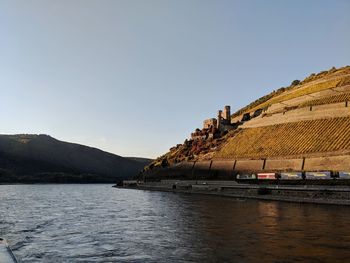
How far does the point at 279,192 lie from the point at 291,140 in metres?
33.1

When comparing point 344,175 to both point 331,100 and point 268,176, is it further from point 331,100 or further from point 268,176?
point 331,100

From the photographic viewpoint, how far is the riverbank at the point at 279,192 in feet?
188

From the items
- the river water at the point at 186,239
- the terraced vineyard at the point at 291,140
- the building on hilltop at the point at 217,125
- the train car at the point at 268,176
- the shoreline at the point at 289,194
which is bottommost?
the river water at the point at 186,239

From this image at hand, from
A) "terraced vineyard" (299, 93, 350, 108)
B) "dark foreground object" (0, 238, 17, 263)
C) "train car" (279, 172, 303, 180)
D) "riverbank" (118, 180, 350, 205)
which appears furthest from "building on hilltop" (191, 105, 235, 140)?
"dark foreground object" (0, 238, 17, 263)

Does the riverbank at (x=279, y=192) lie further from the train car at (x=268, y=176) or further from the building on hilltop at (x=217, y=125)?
the building on hilltop at (x=217, y=125)

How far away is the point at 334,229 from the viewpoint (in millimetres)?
30438

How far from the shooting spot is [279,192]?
69375 mm

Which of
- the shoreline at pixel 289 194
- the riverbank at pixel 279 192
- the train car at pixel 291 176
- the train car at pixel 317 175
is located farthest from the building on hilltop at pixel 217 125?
the train car at pixel 317 175

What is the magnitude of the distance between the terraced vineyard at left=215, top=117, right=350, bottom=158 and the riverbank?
15217mm

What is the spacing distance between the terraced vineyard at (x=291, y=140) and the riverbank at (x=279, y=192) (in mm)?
15217

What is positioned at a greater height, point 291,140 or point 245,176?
point 291,140

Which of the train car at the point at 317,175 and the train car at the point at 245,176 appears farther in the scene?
the train car at the point at 245,176

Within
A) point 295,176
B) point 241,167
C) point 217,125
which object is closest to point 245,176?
point 241,167

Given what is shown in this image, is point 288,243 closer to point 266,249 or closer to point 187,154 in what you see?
point 266,249
